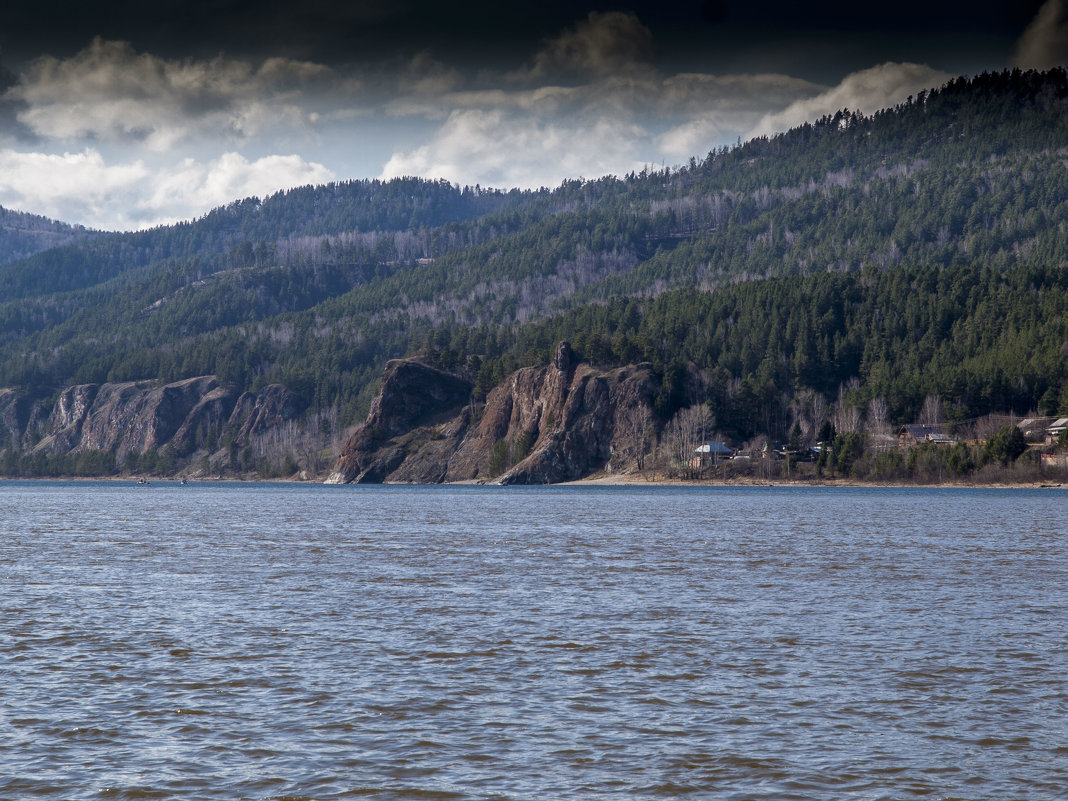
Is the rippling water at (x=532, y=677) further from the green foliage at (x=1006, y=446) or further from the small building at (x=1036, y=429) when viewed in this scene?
the small building at (x=1036, y=429)

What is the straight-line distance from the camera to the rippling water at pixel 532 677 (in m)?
18.8

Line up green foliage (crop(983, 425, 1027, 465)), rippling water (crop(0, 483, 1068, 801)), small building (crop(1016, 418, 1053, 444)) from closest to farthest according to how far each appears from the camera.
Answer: rippling water (crop(0, 483, 1068, 801))
green foliage (crop(983, 425, 1027, 465))
small building (crop(1016, 418, 1053, 444))

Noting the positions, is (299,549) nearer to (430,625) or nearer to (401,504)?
(430,625)

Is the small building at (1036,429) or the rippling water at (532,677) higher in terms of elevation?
the small building at (1036,429)

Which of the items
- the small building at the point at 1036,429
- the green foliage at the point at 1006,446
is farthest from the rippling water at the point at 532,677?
the small building at the point at 1036,429

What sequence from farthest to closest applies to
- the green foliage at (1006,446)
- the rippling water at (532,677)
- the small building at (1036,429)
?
the small building at (1036,429) < the green foliage at (1006,446) < the rippling water at (532,677)

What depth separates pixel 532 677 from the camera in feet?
85.8

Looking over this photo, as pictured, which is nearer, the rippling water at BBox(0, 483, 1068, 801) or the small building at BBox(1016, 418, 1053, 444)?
the rippling water at BBox(0, 483, 1068, 801)

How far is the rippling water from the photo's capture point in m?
18.8

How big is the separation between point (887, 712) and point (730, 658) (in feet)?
19.9

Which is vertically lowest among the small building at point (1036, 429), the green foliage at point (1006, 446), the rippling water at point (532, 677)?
the rippling water at point (532, 677)

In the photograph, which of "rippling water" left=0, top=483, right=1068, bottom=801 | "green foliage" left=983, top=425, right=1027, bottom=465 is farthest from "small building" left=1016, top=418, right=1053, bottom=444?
"rippling water" left=0, top=483, right=1068, bottom=801

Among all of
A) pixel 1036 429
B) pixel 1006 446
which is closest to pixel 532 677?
pixel 1006 446

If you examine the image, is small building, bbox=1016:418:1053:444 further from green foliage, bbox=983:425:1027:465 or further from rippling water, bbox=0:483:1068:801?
rippling water, bbox=0:483:1068:801
